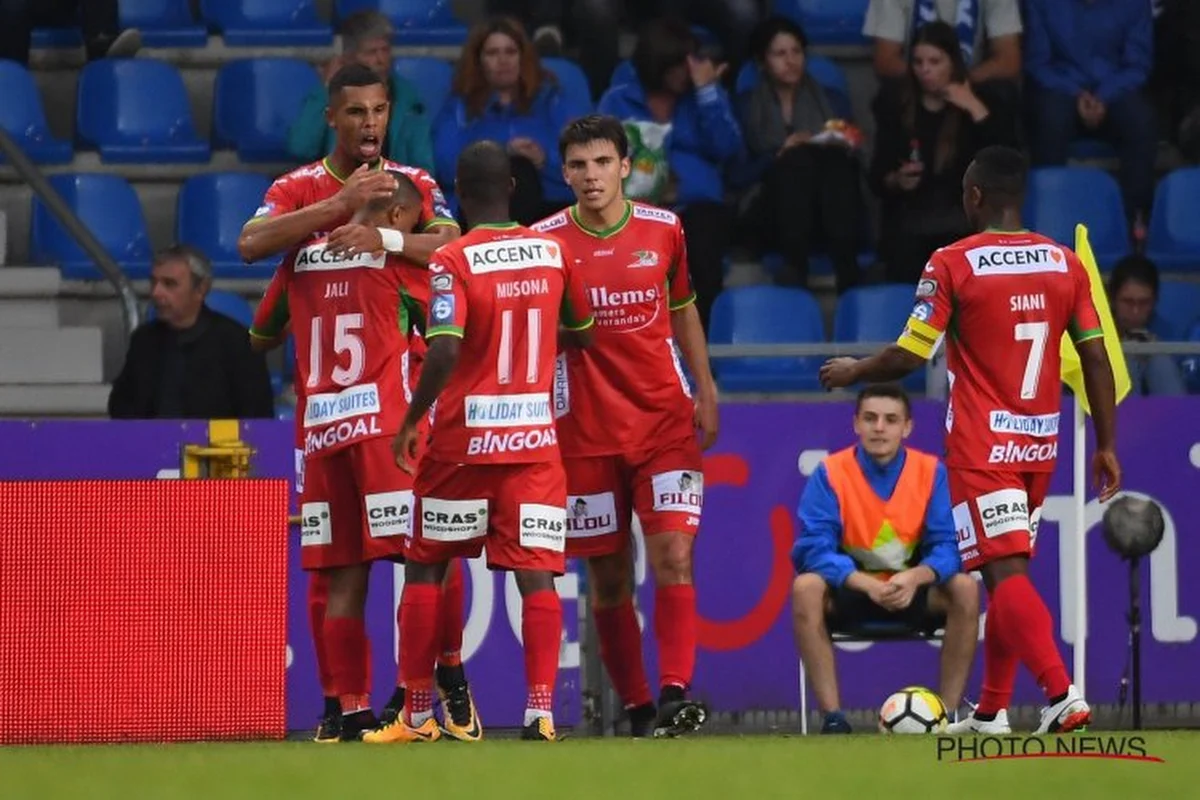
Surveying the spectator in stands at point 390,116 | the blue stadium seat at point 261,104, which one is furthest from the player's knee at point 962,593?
the blue stadium seat at point 261,104

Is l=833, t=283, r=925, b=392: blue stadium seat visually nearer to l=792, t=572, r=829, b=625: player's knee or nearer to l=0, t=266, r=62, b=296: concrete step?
l=792, t=572, r=829, b=625: player's knee

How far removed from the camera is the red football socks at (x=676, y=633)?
9375 mm

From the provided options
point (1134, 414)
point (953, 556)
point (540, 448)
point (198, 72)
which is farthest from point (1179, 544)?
point (198, 72)

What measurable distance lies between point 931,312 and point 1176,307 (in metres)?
4.76

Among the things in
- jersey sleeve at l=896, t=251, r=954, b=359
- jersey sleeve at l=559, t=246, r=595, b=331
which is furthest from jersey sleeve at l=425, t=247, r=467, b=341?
jersey sleeve at l=896, t=251, r=954, b=359

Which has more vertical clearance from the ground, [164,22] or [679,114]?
[164,22]

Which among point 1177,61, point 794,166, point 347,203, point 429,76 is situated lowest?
point 347,203

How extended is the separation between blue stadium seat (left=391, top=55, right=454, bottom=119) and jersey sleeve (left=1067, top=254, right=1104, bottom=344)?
223 inches

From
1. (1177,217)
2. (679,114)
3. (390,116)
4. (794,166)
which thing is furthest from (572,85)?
(1177,217)

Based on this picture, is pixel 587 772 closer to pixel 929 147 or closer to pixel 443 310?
pixel 443 310

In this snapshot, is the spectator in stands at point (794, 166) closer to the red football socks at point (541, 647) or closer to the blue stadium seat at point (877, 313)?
the blue stadium seat at point (877, 313)

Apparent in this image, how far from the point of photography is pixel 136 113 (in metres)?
14.5

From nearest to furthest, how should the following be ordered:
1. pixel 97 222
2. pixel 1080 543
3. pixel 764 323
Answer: pixel 1080 543 → pixel 764 323 → pixel 97 222

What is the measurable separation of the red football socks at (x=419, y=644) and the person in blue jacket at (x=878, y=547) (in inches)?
90.7
